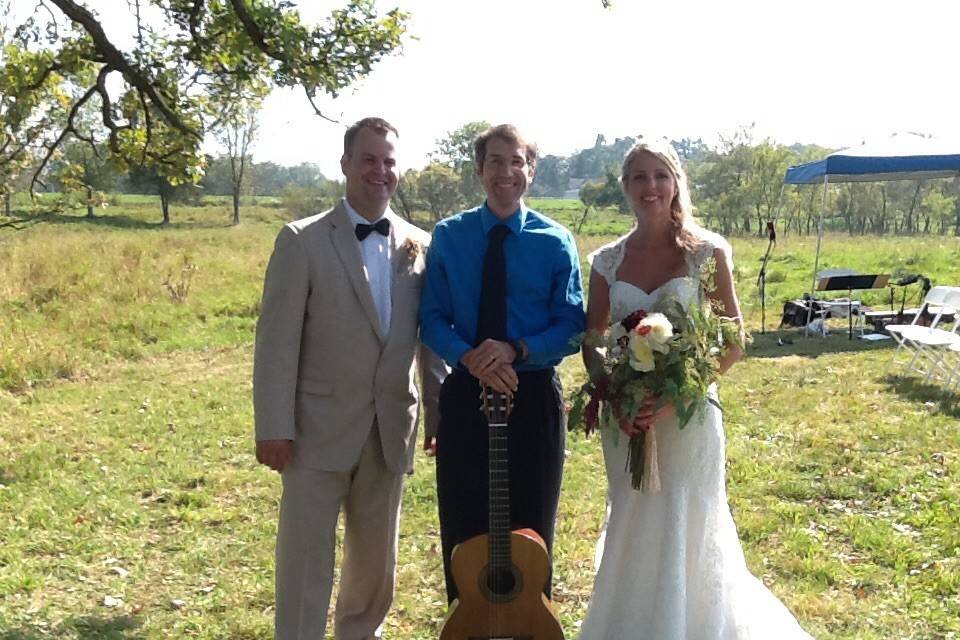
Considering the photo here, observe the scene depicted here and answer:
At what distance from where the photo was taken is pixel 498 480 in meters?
2.97

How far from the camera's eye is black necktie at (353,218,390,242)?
3.13 meters

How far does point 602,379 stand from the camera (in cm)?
303

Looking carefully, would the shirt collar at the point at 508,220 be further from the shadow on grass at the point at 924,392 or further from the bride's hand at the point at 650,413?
the shadow on grass at the point at 924,392

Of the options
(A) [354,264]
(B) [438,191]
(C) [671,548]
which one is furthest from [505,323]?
(B) [438,191]

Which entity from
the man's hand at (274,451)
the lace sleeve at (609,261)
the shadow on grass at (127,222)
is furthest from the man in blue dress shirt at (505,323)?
the shadow on grass at (127,222)

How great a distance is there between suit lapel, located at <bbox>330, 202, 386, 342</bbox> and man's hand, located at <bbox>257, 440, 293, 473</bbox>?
56 cm

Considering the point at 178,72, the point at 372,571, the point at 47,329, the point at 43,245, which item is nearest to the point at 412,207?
the point at 43,245

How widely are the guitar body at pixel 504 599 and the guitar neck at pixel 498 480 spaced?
34 mm

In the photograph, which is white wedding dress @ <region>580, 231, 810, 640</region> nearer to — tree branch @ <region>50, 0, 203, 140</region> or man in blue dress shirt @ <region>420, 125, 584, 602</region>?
man in blue dress shirt @ <region>420, 125, 584, 602</region>

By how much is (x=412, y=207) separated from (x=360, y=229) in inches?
1402

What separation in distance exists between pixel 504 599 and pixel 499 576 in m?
0.08

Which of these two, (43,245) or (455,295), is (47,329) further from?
(455,295)

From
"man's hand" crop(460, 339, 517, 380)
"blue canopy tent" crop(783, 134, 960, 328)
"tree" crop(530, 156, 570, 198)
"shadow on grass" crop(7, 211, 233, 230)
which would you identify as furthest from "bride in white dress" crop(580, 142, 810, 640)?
"tree" crop(530, 156, 570, 198)

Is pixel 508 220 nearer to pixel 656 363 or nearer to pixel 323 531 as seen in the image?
pixel 656 363
